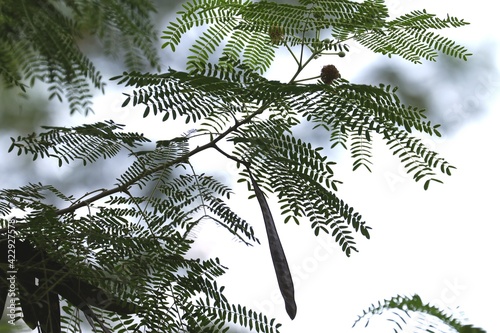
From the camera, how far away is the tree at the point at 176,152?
0.86 metres

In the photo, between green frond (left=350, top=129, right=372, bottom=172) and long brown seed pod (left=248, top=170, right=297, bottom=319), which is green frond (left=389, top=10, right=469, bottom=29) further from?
long brown seed pod (left=248, top=170, right=297, bottom=319)

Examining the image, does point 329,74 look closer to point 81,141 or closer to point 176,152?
point 176,152

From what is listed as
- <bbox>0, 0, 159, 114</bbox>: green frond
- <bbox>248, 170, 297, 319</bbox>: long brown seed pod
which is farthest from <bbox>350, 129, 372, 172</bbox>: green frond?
<bbox>0, 0, 159, 114</bbox>: green frond

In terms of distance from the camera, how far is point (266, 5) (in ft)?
3.43

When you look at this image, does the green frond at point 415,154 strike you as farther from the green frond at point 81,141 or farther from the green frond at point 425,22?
the green frond at point 81,141

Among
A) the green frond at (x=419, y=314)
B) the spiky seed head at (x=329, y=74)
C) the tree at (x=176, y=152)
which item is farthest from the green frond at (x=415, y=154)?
the green frond at (x=419, y=314)

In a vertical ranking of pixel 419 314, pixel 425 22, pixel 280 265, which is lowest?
pixel 419 314

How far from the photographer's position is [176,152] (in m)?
1.09

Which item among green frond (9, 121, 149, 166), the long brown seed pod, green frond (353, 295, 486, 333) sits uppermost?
green frond (9, 121, 149, 166)

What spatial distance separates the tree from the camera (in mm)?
858

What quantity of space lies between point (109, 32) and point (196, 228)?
34cm

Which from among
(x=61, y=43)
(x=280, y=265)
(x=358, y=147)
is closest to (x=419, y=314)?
(x=280, y=265)

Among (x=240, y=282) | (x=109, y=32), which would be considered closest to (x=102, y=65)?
(x=240, y=282)

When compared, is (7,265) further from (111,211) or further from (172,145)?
(172,145)
